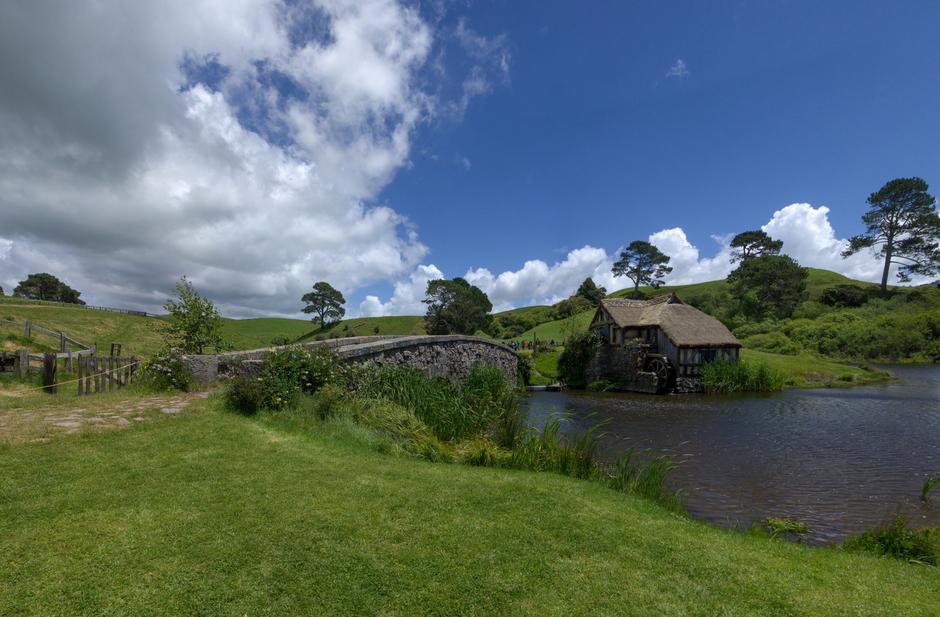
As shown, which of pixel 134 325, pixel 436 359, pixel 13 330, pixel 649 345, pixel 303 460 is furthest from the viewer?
pixel 134 325

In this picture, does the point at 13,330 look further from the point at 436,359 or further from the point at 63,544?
the point at 63,544

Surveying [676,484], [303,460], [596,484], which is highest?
[303,460]

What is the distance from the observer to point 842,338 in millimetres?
46500

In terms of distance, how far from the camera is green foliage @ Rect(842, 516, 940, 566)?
18.6 ft

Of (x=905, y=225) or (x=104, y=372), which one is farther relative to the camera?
(x=905, y=225)

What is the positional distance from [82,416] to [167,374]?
337cm

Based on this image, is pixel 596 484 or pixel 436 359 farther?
pixel 436 359

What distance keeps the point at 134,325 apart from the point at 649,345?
4997 centimetres

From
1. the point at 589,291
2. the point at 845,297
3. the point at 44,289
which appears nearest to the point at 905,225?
the point at 845,297

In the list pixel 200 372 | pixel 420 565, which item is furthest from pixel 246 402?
pixel 420 565

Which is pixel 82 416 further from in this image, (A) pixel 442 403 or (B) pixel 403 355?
(B) pixel 403 355

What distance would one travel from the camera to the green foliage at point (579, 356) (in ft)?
116

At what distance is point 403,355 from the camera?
48.8 feet

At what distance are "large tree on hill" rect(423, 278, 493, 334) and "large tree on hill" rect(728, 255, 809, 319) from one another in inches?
1589
